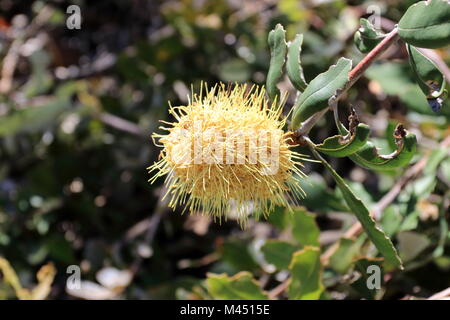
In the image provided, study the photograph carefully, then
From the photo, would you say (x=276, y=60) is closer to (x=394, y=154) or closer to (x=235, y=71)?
(x=394, y=154)

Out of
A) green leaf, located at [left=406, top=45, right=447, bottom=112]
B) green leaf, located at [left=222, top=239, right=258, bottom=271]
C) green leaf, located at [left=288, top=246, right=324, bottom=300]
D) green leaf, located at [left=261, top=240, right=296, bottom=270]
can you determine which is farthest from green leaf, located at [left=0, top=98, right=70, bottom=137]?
green leaf, located at [left=406, top=45, right=447, bottom=112]

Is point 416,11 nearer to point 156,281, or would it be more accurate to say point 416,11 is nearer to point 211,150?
point 211,150

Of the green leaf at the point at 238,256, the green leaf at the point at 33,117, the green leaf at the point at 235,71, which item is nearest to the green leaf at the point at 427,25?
the green leaf at the point at 238,256

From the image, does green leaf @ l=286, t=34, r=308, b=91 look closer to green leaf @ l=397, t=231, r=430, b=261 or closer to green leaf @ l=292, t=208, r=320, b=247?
green leaf @ l=292, t=208, r=320, b=247

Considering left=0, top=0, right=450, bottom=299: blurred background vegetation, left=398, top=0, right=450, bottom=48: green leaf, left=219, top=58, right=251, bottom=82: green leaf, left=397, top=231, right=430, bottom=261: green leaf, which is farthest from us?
left=219, top=58, right=251, bottom=82: green leaf

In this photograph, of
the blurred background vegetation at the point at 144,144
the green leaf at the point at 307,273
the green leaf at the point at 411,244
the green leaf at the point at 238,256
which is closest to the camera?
the green leaf at the point at 307,273

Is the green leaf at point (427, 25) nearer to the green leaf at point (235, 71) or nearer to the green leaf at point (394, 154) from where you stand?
the green leaf at point (394, 154)

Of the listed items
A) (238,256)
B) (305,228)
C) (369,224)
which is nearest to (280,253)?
(305,228)
